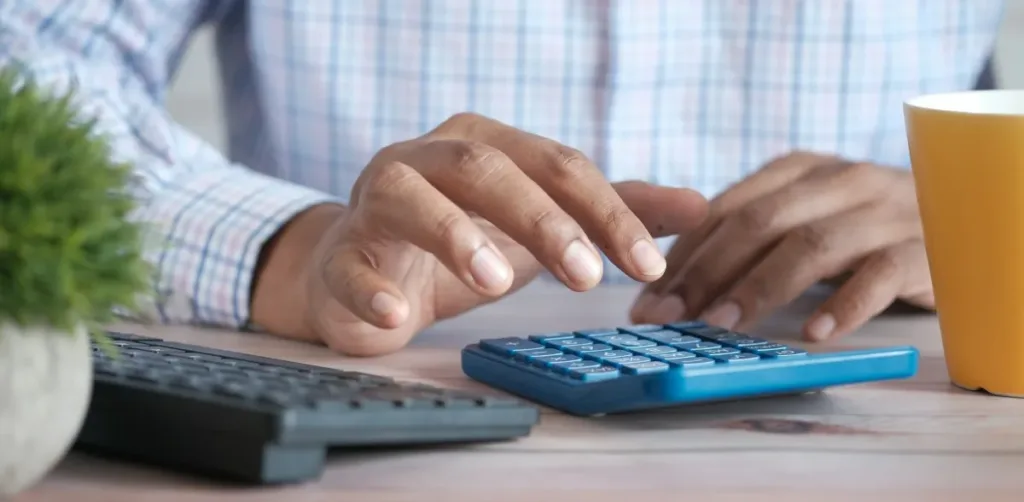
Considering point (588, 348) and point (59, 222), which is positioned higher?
point (59, 222)

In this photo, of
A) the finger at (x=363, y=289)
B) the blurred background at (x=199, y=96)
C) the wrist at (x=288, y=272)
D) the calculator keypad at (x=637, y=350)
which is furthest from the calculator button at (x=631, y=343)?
the blurred background at (x=199, y=96)

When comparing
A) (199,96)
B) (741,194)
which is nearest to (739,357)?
(741,194)

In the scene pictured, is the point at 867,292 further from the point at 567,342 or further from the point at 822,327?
the point at 567,342

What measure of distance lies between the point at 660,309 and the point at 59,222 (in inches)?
18.4

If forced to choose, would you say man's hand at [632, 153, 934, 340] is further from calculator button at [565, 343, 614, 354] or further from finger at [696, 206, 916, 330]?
calculator button at [565, 343, 614, 354]

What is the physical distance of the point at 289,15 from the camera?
1.13 meters

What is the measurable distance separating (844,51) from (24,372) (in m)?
0.96

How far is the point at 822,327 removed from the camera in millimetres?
707

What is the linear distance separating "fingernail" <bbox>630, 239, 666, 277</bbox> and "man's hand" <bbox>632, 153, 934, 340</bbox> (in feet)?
0.51

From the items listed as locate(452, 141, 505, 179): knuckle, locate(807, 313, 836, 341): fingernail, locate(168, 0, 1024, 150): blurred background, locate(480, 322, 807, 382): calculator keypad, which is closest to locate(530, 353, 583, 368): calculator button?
locate(480, 322, 807, 382): calculator keypad

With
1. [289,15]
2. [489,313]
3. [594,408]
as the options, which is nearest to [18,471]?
[594,408]

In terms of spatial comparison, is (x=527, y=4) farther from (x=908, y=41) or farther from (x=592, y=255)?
(x=592, y=255)

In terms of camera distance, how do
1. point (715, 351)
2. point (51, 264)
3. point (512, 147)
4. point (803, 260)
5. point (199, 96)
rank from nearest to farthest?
point (51, 264), point (715, 351), point (512, 147), point (803, 260), point (199, 96)

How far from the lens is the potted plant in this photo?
0.33 meters
